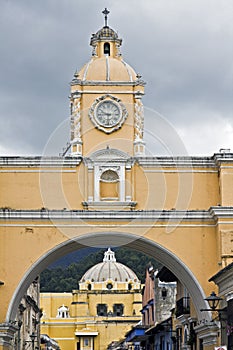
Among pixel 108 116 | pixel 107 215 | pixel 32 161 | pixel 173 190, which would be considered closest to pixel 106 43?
pixel 108 116

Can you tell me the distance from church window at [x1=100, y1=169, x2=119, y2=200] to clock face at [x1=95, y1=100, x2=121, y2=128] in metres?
1.44

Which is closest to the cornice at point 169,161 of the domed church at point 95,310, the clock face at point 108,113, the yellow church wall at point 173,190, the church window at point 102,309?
the yellow church wall at point 173,190

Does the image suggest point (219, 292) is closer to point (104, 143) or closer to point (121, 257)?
point (104, 143)

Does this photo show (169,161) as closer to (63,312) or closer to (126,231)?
(126,231)

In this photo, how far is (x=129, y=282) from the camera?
8931 centimetres

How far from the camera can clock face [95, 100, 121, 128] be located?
2620cm

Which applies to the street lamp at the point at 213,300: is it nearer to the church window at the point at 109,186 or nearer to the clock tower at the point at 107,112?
the church window at the point at 109,186

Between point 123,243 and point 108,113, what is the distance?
4037mm

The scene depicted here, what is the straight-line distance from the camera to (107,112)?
26.3m

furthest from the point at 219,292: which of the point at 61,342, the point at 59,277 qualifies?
the point at 59,277

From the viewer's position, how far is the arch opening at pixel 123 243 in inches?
1008

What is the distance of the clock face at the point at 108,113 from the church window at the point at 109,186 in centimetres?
144

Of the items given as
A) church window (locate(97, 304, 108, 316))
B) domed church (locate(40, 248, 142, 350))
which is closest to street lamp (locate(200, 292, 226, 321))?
domed church (locate(40, 248, 142, 350))

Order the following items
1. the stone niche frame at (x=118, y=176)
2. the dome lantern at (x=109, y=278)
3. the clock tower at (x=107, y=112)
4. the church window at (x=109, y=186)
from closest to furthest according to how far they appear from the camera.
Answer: the stone niche frame at (x=118, y=176) < the church window at (x=109, y=186) < the clock tower at (x=107, y=112) < the dome lantern at (x=109, y=278)
